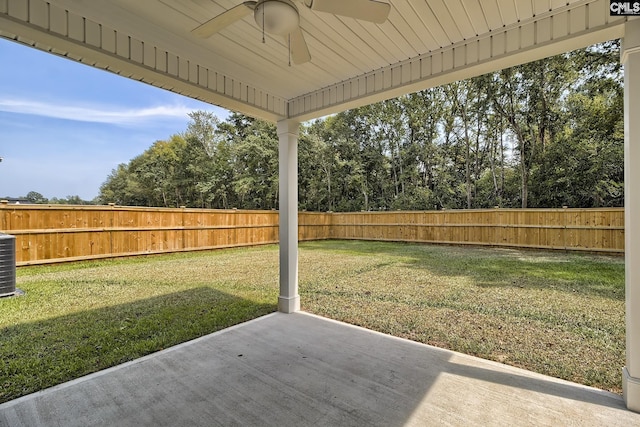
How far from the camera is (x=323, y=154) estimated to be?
15.7 metres

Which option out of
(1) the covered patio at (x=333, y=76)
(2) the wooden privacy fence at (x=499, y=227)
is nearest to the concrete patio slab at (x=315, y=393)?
(1) the covered patio at (x=333, y=76)

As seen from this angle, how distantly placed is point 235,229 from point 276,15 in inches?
324

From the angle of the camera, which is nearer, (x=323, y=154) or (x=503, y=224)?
(x=503, y=224)

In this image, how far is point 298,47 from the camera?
205 centimetres

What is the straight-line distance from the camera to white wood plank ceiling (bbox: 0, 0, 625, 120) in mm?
1825

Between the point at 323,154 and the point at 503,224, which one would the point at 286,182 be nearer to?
the point at 503,224

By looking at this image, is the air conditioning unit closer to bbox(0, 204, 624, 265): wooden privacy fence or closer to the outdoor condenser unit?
the outdoor condenser unit

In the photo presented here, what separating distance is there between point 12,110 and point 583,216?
33485 mm

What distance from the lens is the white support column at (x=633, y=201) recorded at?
1730 mm

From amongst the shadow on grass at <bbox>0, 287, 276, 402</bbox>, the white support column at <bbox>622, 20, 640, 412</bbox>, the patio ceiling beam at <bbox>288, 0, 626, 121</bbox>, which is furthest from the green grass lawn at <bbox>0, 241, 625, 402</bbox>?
the patio ceiling beam at <bbox>288, 0, 626, 121</bbox>

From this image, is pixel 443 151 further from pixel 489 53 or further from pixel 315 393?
pixel 315 393

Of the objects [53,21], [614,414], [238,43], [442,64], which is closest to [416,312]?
[614,414]

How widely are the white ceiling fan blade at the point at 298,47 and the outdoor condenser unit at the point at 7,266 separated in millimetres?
4602

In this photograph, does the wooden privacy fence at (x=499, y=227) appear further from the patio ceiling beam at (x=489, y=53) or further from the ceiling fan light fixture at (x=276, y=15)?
the ceiling fan light fixture at (x=276, y=15)
